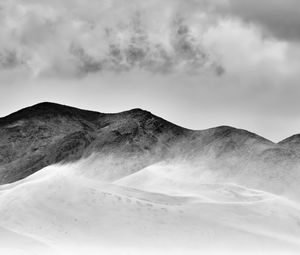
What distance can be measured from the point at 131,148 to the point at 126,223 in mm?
68909

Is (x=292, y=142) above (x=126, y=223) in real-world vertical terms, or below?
above

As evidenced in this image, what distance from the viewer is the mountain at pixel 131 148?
9025cm

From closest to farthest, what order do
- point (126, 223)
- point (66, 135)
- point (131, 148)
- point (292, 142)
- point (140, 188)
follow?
point (126, 223), point (140, 188), point (292, 142), point (131, 148), point (66, 135)

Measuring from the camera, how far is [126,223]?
38.8 metres

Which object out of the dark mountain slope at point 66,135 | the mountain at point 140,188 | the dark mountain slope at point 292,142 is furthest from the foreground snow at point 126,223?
the dark mountain slope at point 66,135

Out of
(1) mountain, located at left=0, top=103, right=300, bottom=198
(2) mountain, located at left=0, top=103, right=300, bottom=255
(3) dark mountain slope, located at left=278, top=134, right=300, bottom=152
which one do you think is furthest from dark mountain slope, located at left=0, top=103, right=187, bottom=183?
(3) dark mountain slope, located at left=278, top=134, right=300, bottom=152

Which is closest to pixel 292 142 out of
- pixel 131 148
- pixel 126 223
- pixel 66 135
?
pixel 131 148

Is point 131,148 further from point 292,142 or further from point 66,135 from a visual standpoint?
point 292,142

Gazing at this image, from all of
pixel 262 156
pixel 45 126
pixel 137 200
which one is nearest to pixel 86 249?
pixel 137 200

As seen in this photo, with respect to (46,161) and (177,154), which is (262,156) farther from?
(46,161)

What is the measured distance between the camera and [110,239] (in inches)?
1422

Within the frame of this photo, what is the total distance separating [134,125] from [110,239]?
79690 mm

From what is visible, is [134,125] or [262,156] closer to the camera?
[262,156]

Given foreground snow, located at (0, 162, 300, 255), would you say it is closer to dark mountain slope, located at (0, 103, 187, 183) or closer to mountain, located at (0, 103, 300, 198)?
mountain, located at (0, 103, 300, 198)
